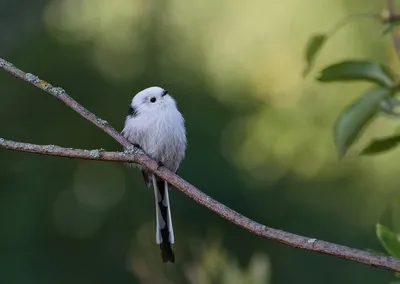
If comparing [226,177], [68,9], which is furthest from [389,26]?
[68,9]

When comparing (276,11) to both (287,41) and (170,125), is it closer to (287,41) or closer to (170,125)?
(287,41)

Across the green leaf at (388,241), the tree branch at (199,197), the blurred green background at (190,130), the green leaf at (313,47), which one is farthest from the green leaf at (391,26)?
the blurred green background at (190,130)

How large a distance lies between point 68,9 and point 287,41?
141cm

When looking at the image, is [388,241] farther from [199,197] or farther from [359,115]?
[199,197]

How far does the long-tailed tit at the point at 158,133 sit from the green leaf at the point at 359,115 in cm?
76

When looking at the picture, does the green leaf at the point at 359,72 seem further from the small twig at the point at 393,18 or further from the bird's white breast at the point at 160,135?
the bird's white breast at the point at 160,135

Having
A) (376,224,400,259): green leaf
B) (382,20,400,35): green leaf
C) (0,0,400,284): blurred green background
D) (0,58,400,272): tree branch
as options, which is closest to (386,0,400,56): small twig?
(382,20,400,35): green leaf

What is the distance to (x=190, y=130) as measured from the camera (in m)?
4.95

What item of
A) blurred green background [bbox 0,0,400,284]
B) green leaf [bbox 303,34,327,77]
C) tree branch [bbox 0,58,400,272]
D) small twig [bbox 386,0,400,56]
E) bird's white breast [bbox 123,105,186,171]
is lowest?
blurred green background [bbox 0,0,400,284]

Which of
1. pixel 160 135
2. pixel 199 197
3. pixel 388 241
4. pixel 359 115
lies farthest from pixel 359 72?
pixel 160 135

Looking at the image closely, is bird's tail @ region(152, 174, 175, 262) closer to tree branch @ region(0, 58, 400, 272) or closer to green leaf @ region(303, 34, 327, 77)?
tree branch @ region(0, 58, 400, 272)

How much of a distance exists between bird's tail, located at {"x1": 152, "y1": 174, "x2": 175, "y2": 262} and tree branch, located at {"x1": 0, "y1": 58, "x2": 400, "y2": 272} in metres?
0.39

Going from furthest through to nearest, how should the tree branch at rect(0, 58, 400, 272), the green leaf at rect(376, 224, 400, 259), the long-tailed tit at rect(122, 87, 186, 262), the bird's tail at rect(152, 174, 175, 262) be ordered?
the long-tailed tit at rect(122, 87, 186, 262), the bird's tail at rect(152, 174, 175, 262), the green leaf at rect(376, 224, 400, 259), the tree branch at rect(0, 58, 400, 272)

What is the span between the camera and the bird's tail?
184 cm
